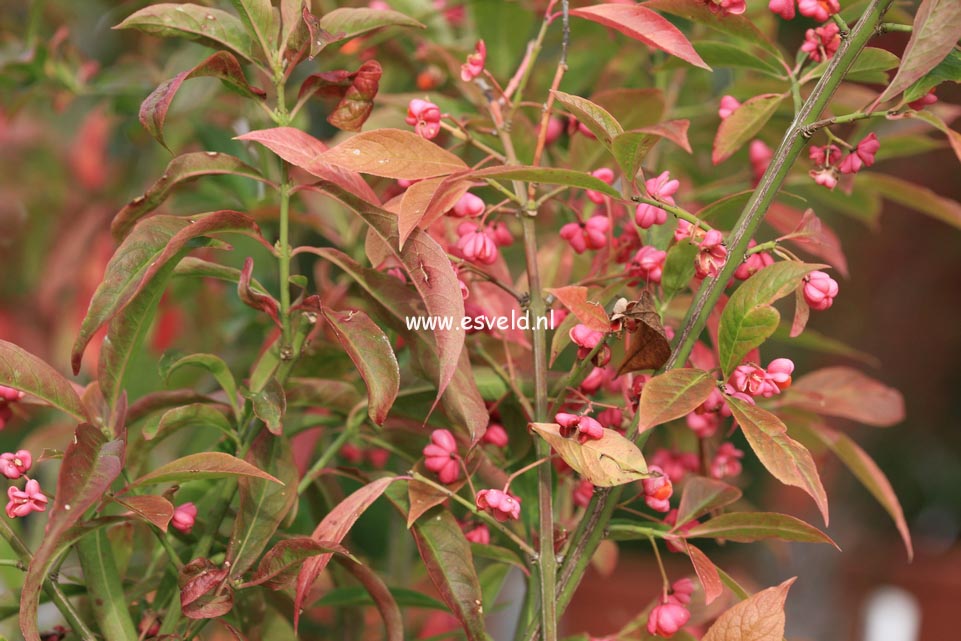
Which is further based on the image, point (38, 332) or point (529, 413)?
point (38, 332)

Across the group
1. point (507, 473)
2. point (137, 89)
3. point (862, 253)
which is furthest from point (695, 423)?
point (862, 253)

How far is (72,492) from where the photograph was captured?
34 cm

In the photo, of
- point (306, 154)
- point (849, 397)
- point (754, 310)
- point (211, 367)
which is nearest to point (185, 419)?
point (211, 367)

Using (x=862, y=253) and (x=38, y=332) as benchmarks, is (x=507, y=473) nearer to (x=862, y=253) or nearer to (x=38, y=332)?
(x=38, y=332)

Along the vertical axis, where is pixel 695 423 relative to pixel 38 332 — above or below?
above

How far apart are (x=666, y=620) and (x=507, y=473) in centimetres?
11

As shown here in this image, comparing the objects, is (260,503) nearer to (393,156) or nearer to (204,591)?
(204,591)

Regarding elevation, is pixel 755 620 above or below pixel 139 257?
below

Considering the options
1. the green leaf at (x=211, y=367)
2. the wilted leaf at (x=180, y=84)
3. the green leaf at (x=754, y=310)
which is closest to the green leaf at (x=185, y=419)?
the green leaf at (x=211, y=367)

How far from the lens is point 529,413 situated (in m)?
0.43

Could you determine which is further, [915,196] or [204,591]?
[915,196]

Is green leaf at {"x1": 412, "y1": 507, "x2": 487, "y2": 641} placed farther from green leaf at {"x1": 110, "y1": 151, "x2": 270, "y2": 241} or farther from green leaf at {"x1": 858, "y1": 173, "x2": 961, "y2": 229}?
green leaf at {"x1": 858, "y1": 173, "x2": 961, "y2": 229}

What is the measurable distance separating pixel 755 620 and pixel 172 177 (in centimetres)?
29

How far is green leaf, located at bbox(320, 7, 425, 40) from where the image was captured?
0.45 metres
